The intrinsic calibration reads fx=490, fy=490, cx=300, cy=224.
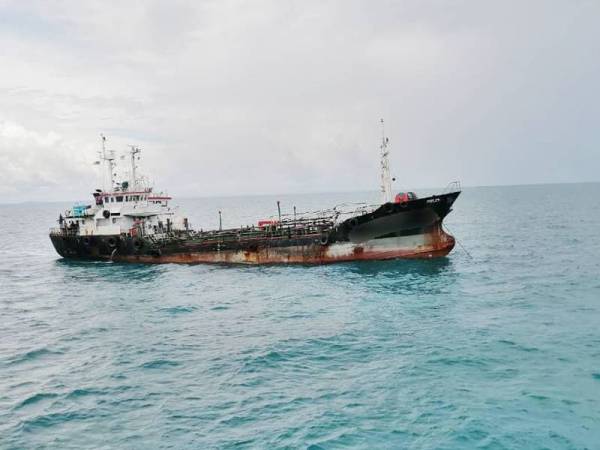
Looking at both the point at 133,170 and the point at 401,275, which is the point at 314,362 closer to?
the point at 401,275

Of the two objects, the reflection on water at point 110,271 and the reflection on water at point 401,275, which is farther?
the reflection on water at point 110,271

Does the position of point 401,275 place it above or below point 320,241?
below

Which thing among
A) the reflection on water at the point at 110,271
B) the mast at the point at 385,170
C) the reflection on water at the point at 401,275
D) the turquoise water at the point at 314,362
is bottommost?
the turquoise water at the point at 314,362

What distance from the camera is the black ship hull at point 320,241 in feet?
127

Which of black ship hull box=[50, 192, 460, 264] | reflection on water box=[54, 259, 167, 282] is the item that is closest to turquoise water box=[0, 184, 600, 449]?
black ship hull box=[50, 192, 460, 264]

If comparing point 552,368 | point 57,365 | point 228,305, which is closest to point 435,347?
point 552,368

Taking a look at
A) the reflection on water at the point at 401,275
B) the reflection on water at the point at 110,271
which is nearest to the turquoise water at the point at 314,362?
the reflection on water at the point at 401,275

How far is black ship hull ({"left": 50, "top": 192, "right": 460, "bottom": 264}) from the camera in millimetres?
38656

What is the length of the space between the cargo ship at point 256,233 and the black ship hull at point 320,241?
78 millimetres

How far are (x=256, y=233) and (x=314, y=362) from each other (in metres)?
25.0

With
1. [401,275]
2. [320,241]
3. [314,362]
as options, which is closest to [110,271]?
[320,241]

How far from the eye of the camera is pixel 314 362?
771 inches

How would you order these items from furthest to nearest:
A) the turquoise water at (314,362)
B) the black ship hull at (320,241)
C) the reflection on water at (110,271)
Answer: the reflection on water at (110,271) < the black ship hull at (320,241) < the turquoise water at (314,362)

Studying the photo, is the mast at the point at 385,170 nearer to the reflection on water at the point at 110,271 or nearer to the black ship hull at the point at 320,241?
the black ship hull at the point at 320,241
